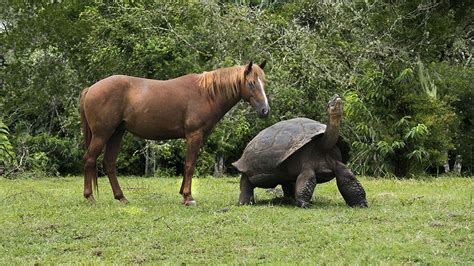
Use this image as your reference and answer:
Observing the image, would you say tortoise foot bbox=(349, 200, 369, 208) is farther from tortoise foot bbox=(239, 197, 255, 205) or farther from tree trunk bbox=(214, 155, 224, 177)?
tree trunk bbox=(214, 155, 224, 177)

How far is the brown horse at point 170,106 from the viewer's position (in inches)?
363

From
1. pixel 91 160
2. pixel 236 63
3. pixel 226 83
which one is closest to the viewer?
pixel 226 83

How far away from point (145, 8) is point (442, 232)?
12.4 metres

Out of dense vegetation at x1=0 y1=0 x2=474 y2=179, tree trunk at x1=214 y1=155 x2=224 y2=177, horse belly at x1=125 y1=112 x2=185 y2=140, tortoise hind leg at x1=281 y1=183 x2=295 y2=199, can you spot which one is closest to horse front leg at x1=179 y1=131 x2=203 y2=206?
horse belly at x1=125 y1=112 x2=185 y2=140

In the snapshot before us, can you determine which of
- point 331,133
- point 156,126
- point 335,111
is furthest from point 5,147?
point 335,111

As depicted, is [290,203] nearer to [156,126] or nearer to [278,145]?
[278,145]

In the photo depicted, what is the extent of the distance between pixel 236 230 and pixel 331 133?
2204mm

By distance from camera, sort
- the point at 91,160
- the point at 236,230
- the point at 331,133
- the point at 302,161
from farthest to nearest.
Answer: the point at 91,160 < the point at 302,161 < the point at 331,133 < the point at 236,230

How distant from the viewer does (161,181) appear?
14.2m

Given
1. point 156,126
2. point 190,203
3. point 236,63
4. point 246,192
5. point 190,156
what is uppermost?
point 236,63

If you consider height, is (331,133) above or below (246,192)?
above

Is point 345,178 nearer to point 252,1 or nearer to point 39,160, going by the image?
point 39,160

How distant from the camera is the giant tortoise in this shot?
8.71 meters

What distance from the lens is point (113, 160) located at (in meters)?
9.81
